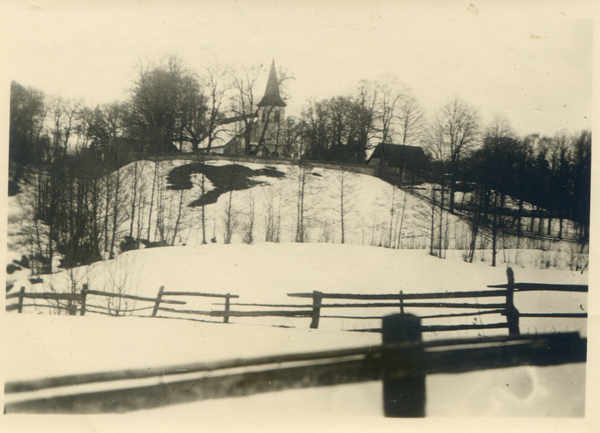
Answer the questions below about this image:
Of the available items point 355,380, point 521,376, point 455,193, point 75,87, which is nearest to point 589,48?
point 455,193

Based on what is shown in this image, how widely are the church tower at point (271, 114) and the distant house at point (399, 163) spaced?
116cm

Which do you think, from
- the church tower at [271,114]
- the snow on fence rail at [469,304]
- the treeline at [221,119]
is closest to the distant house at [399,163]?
the treeline at [221,119]

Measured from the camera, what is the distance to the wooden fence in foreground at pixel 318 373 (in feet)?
8.63

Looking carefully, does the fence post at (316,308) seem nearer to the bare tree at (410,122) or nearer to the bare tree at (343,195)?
the bare tree at (343,195)

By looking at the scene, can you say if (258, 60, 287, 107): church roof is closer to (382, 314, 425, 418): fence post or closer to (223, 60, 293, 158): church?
(223, 60, 293, 158): church

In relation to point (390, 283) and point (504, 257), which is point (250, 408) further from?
point (504, 257)

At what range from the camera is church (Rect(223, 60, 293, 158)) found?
140 inches

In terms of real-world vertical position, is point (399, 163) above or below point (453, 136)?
below

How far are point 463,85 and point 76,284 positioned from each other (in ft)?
13.4

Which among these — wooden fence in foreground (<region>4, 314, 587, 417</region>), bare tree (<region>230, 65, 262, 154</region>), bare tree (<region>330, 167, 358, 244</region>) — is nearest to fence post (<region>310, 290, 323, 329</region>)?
wooden fence in foreground (<region>4, 314, 587, 417</region>)

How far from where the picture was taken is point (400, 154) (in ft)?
12.9

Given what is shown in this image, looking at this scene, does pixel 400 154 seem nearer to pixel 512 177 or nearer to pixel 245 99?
pixel 512 177

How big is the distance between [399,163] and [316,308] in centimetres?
206

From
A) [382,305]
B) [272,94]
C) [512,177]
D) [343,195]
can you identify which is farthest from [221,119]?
[512,177]
